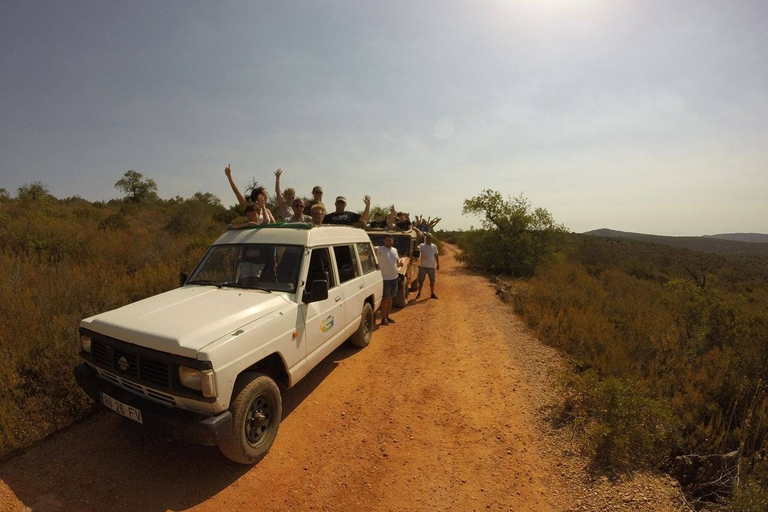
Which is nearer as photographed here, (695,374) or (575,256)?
(695,374)

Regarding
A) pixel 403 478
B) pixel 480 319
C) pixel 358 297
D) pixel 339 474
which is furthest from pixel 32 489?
pixel 480 319

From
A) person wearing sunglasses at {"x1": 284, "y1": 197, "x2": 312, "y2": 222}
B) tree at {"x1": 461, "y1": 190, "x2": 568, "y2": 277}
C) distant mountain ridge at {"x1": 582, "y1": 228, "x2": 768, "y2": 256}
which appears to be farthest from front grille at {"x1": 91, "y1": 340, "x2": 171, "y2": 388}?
distant mountain ridge at {"x1": 582, "y1": 228, "x2": 768, "y2": 256}

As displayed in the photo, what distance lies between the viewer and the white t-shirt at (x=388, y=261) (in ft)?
23.7

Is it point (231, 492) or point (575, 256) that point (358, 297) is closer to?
point (231, 492)

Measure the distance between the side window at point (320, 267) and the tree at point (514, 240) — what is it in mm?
13920

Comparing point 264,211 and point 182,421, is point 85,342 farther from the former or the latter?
point 264,211

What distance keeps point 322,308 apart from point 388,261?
10.7 feet

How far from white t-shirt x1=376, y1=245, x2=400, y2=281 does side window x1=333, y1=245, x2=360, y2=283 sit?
179 cm

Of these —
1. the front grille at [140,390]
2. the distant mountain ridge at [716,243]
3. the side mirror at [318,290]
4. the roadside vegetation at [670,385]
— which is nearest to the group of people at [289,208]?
the side mirror at [318,290]

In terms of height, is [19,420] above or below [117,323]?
below

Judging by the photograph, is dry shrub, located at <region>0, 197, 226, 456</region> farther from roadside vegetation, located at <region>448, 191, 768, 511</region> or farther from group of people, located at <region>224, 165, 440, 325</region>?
roadside vegetation, located at <region>448, 191, 768, 511</region>

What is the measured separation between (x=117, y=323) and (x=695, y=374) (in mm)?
7459

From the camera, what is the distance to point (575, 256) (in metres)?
29.6

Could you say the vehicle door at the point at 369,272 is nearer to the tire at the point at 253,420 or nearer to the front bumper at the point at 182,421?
the tire at the point at 253,420
